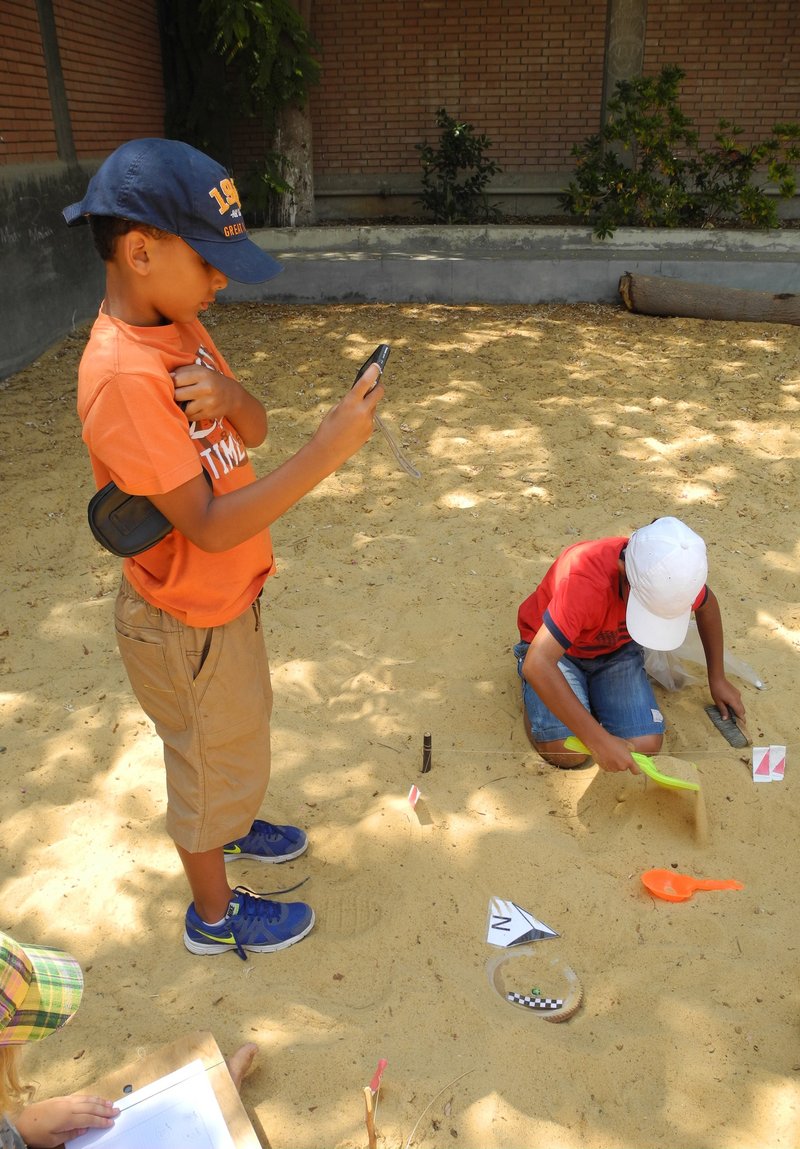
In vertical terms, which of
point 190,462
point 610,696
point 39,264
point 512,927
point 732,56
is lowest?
point 512,927

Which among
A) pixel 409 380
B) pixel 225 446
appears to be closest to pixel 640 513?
pixel 409 380

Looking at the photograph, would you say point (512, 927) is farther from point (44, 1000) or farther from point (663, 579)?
point (44, 1000)

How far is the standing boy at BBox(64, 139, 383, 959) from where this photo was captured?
1430 mm

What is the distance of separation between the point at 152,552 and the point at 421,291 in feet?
20.9

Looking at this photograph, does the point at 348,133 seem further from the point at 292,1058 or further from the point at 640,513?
the point at 292,1058


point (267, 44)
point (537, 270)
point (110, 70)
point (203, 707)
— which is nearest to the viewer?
point (203, 707)

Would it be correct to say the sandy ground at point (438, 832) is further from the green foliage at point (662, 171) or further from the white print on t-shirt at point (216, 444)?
the green foliage at point (662, 171)

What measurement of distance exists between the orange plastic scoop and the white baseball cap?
0.60m

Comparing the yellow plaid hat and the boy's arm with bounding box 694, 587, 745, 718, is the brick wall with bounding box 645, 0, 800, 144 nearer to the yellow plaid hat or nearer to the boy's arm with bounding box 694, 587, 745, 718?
the boy's arm with bounding box 694, 587, 745, 718

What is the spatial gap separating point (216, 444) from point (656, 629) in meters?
1.36

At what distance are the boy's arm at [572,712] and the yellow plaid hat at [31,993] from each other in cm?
140

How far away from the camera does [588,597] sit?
2549 millimetres

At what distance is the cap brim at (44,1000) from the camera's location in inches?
54.1

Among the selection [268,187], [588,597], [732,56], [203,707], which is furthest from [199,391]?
[732,56]
